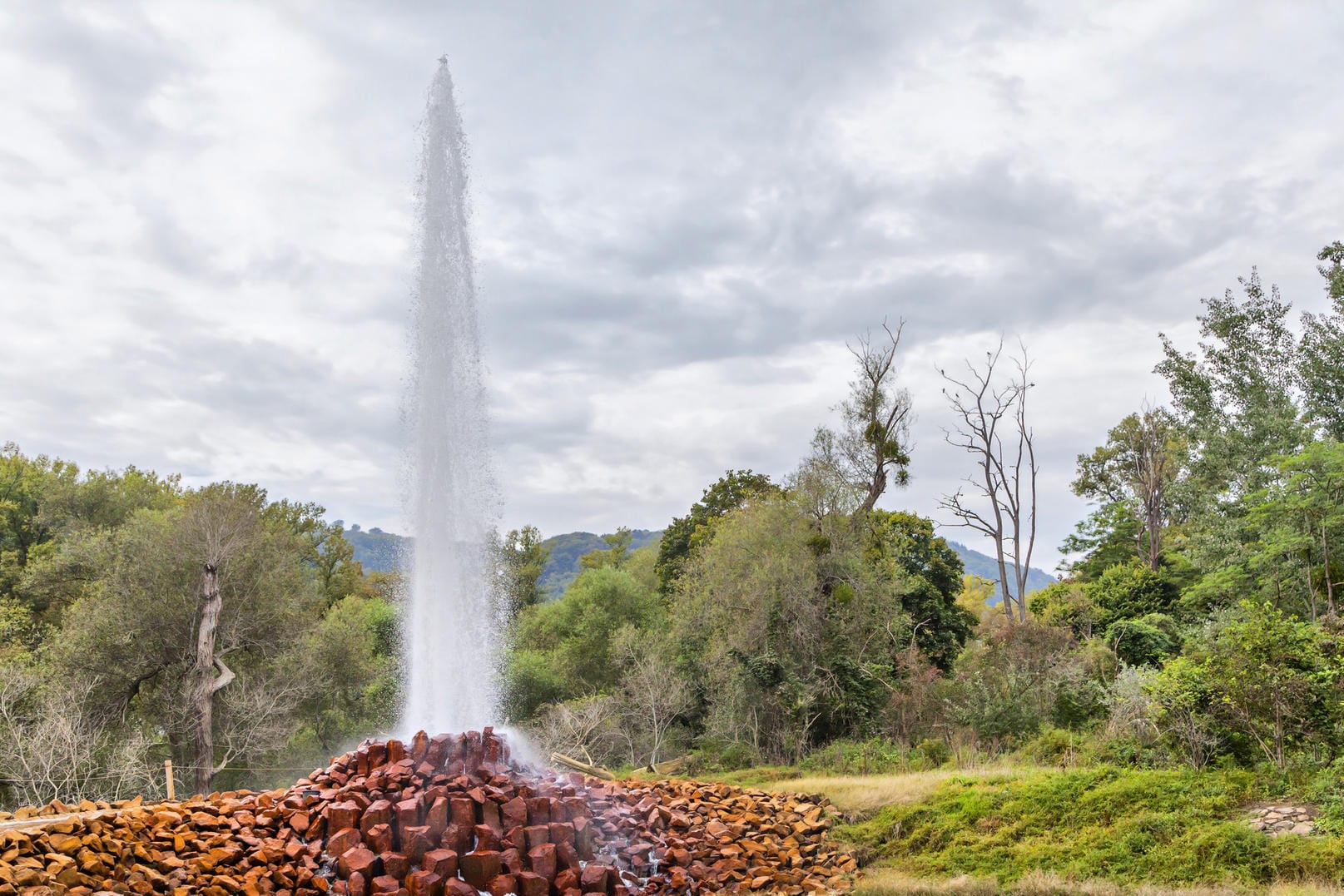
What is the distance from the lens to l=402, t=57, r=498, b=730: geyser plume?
491 inches

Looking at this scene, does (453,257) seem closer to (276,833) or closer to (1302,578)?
(276,833)

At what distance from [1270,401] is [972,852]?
20878 millimetres

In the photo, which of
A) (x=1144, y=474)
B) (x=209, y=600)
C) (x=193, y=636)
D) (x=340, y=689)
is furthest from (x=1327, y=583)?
(x=193, y=636)

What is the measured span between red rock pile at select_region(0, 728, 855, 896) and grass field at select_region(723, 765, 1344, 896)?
1007 mm

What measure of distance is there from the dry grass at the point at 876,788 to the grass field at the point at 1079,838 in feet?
0.11

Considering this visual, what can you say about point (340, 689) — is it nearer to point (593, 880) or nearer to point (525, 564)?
point (593, 880)

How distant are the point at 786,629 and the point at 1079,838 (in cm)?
1200

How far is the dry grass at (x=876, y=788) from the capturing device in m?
12.4

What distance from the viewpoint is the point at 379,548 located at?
114875 mm

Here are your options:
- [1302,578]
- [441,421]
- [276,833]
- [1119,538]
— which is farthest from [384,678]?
[1119,538]

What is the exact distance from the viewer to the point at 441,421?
44.2 feet

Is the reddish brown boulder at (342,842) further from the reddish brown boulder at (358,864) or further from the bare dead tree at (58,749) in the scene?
the bare dead tree at (58,749)

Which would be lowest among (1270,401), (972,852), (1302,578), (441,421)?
(972,852)

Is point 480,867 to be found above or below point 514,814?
below
